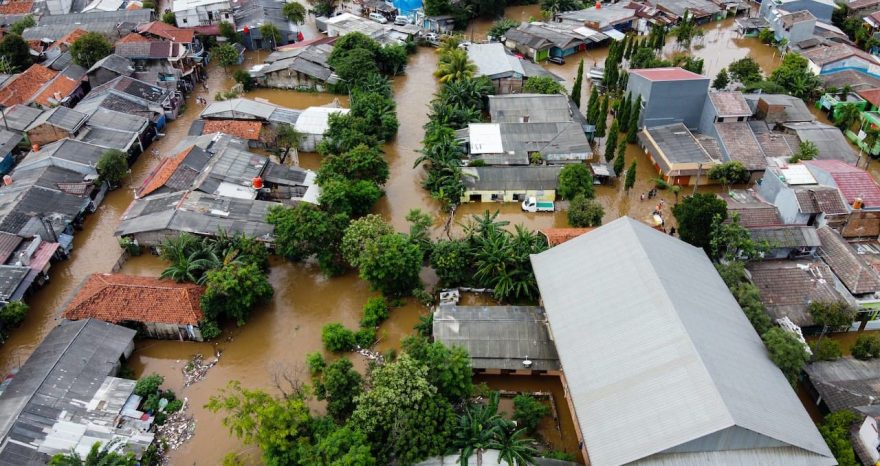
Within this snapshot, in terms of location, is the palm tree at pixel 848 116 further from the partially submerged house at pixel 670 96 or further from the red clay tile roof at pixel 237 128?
the red clay tile roof at pixel 237 128

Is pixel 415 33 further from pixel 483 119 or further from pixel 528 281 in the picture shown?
pixel 528 281

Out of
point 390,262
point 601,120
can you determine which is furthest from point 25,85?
point 601,120

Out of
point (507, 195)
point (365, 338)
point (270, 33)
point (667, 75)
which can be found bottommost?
point (365, 338)

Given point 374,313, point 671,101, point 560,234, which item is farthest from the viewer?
point 671,101

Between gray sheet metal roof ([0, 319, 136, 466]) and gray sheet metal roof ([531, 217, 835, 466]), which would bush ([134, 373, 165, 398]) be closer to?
gray sheet metal roof ([0, 319, 136, 466])

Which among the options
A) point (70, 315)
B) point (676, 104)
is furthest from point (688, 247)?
point (70, 315)

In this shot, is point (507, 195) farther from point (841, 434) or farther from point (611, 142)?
point (841, 434)

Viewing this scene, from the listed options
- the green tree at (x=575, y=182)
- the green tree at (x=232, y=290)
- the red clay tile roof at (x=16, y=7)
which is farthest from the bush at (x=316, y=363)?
the red clay tile roof at (x=16, y=7)
